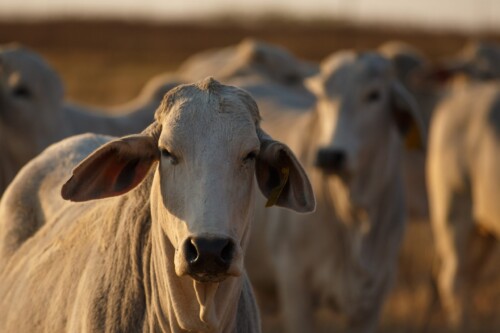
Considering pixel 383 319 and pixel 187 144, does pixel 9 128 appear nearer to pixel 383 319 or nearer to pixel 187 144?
pixel 383 319

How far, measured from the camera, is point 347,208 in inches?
436

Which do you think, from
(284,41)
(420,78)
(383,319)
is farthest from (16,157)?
(284,41)

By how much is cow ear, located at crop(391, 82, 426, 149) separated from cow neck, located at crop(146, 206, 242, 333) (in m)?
5.48

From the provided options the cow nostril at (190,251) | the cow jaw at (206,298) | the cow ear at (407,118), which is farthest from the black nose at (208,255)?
the cow ear at (407,118)

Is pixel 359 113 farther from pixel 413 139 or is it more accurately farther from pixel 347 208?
pixel 347 208

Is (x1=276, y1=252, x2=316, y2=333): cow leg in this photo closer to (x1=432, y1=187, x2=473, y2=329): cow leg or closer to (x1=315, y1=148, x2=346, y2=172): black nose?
(x1=315, y1=148, x2=346, y2=172): black nose

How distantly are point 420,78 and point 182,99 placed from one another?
32.3 ft

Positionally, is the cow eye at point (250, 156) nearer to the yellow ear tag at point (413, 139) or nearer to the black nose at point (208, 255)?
the black nose at point (208, 255)

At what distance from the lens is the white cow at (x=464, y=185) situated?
13.2m

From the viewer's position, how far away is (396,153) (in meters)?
11.3

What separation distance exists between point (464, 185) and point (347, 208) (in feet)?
8.76

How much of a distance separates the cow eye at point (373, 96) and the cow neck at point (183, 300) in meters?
5.32

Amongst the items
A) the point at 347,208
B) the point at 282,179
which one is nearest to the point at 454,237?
the point at 347,208

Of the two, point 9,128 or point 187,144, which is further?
point 9,128
